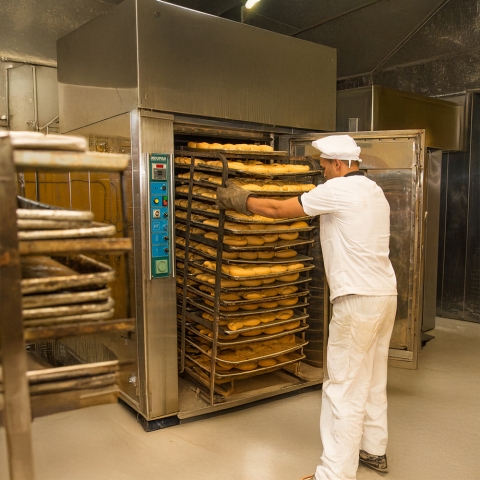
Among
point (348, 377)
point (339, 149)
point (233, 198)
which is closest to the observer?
point (348, 377)

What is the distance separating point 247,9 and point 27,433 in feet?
14.9

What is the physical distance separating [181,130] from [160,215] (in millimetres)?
534

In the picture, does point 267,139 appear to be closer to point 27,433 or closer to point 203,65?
point 203,65

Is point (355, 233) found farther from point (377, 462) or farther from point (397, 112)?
point (397, 112)

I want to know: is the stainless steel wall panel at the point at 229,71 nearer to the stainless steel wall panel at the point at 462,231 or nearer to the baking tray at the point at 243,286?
the baking tray at the point at 243,286

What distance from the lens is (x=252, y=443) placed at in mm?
2613

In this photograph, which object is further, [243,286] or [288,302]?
[288,302]

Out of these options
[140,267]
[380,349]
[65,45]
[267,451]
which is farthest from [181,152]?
[267,451]

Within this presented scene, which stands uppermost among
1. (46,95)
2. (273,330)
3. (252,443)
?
(46,95)

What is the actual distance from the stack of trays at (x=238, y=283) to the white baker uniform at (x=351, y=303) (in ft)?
1.79

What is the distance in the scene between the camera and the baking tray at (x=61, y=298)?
105 cm

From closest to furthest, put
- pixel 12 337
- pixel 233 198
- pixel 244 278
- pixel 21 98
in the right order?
pixel 12 337 → pixel 233 198 → pixel 244 278 → pixel 21 98

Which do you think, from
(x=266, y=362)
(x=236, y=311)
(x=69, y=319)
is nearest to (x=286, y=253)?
(x=236, y=311)

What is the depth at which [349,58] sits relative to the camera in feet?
16.1
